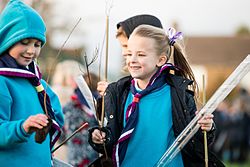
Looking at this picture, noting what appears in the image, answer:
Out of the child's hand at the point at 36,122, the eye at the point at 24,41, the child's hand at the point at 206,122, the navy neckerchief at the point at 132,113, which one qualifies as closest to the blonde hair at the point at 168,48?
the navy neckerchief at the point at 132,113

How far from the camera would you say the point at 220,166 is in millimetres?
6008

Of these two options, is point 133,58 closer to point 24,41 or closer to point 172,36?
point 172,36

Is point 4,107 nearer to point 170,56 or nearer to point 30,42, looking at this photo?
point 30,42

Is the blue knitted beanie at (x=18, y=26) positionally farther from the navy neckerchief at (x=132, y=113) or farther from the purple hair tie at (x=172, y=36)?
the purple hair tie at (x=172, y=36)

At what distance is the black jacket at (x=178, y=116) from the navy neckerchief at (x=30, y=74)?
27cm

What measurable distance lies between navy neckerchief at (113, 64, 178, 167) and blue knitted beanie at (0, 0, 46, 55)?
0.81 meters

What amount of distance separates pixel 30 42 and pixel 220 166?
64.2 inches

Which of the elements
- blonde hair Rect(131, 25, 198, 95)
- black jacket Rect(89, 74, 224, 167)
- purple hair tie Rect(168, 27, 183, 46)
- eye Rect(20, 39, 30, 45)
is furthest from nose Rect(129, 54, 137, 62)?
eye Rect(20, 39, 30, 45)

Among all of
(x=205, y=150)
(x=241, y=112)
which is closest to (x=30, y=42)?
(x=205, y=150)

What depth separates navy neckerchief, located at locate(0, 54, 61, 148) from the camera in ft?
18.3

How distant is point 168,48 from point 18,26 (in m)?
1.23

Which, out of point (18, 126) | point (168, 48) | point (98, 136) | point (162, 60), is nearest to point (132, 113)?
point (98, 136)

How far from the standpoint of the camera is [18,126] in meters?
5.26

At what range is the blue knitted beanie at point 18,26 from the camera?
5605 millimetres
